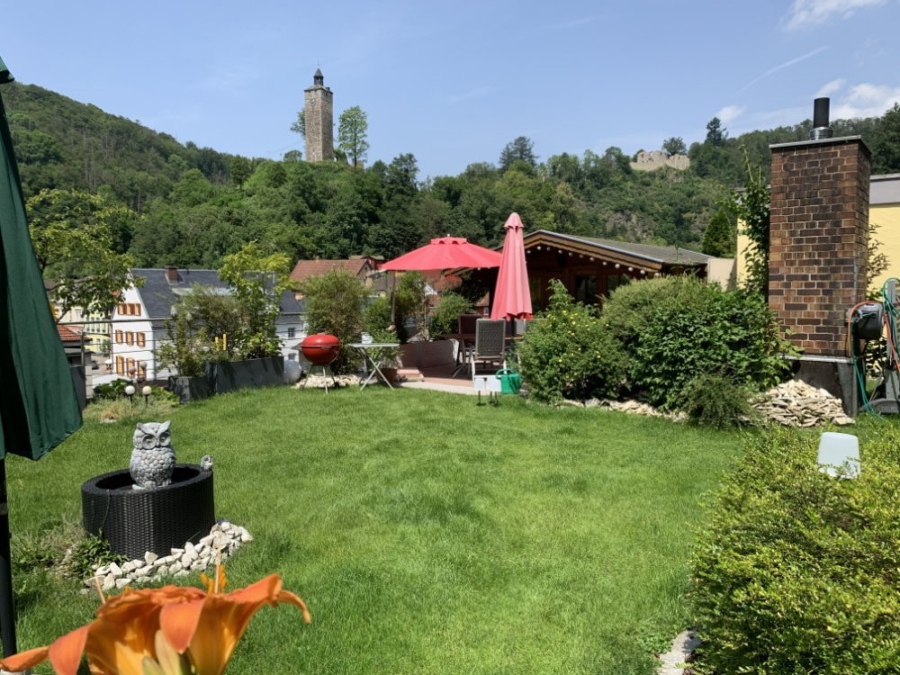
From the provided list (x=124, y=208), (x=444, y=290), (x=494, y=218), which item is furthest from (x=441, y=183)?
(x=124, y=208)

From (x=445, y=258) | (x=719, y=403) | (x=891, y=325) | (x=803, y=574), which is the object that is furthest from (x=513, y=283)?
(x=803, y=574)

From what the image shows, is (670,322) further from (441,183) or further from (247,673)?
(441,183)

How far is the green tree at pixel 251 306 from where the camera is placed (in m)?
9.30

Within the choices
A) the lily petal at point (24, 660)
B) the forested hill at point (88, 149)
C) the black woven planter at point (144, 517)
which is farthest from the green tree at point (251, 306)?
the forested hill at point (88, 149)

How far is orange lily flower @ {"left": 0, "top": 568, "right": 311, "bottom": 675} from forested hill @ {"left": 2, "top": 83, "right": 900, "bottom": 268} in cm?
4992

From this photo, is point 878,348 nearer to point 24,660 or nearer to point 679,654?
point 679,654

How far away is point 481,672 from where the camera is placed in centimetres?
241

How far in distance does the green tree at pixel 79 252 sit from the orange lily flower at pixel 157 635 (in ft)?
28.0

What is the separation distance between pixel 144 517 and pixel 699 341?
562cm

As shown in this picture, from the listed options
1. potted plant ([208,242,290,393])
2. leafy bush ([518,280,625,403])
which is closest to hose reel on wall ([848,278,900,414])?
leafy bush ([518,280,625,403])

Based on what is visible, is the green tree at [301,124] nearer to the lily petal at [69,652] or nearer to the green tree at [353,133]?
the green tree at [353,133]

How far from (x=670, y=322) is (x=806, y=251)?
1.62 metres

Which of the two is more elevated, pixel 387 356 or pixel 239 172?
pixel 239 172

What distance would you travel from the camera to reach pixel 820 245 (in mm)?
6883
